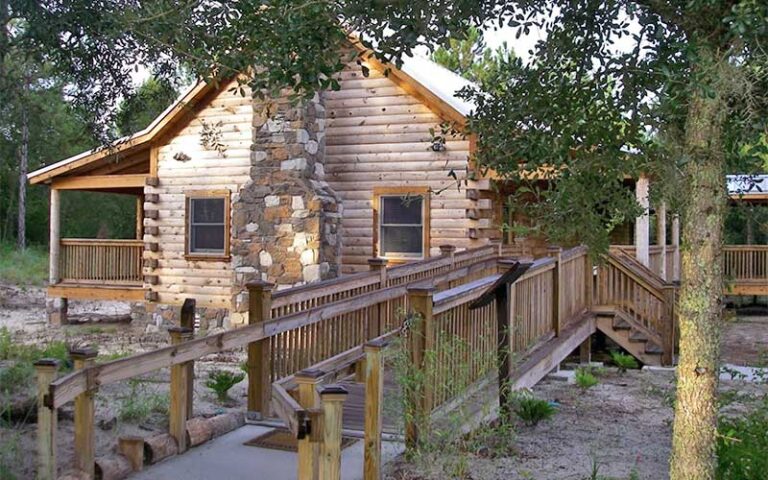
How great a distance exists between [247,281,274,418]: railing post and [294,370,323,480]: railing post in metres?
2.18

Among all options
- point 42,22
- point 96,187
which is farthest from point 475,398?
point 96,187

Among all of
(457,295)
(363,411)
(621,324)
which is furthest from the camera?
(621,324)

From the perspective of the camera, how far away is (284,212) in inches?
515

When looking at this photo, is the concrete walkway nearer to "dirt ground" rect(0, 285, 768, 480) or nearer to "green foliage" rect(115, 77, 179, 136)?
"dirt ground" rect(0, 285, 768, 480)

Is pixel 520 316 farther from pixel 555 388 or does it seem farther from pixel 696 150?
pixel 696 150

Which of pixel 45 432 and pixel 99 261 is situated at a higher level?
pixel 99 261

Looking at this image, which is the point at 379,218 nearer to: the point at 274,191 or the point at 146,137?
the point at 274,191

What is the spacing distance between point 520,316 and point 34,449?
15.8 feet

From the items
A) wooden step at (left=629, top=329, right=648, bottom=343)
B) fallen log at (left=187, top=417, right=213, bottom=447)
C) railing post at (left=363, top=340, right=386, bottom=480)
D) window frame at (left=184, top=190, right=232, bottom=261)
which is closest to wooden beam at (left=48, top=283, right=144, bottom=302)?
window frame at (left=184, top=190, right=232, bottom=261)

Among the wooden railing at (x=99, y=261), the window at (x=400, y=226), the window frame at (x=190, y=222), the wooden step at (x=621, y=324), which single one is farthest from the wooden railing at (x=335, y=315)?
the wooden railing at (x=99, y=261)

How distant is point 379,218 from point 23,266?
20.5m

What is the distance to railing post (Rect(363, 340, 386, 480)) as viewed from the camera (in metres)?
4.86

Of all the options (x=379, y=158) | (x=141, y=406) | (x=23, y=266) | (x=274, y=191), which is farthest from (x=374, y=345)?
(x=23, y=266)

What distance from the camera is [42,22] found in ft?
19.6
